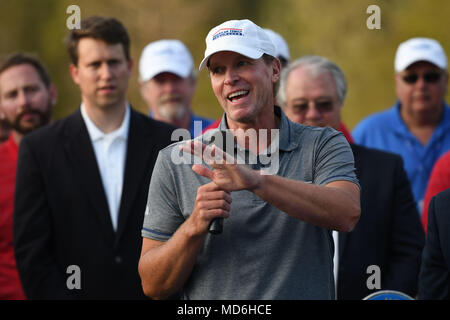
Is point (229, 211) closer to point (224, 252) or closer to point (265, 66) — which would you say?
point (224, 252)

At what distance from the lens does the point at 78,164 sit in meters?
4.98

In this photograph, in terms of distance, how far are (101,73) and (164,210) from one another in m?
2.21

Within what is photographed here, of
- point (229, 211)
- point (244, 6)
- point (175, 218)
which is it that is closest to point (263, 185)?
point (229, 211)

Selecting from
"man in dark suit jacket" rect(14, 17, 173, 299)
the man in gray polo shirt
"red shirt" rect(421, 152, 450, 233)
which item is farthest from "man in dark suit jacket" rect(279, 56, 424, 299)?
the man in gray polo shirt

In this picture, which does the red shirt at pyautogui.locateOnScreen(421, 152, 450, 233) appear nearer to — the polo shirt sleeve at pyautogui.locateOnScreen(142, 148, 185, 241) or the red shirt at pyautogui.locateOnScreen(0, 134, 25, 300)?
the polo shirt sleeve at pyautogui.locateOnScreen(142, 148, 185, 241)

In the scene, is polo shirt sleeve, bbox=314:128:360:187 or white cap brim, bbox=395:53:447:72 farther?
white cap brim, bbox=395:53:447:72

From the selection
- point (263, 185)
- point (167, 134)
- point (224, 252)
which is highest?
point (167, 134)

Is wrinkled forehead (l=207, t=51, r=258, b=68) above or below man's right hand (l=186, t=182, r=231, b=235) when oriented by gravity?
above

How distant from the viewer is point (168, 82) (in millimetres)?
6934

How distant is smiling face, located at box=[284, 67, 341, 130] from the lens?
5.12 metres

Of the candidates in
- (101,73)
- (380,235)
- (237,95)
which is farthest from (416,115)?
(237,95)

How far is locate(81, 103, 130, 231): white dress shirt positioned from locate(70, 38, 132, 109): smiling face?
Answer: 13 cm

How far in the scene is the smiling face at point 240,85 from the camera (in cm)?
333

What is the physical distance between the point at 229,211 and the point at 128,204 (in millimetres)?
1832
